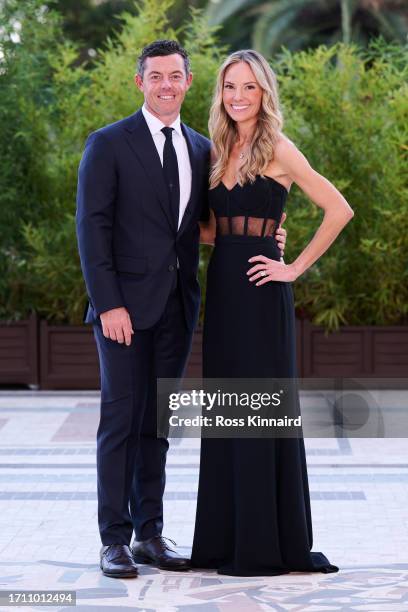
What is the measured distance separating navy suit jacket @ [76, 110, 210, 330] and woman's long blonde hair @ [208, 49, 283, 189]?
15cm

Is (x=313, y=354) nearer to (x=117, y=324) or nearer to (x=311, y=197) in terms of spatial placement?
(x=311, y=197)

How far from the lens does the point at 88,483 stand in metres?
4.72

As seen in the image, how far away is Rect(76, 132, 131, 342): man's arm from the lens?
3340 mm

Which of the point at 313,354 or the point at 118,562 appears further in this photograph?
the point at 313,354

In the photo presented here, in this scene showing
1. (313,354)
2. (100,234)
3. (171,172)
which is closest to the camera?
(100,234)

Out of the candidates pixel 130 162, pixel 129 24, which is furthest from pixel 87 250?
pixel 129 24

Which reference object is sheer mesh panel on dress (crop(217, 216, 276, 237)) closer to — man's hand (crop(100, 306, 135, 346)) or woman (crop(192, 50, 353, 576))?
woman (crop(192, 50, 353, 576))

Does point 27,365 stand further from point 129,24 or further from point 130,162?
point 130,162

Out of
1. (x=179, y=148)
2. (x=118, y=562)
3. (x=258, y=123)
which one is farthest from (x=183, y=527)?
(x=258, y=123)

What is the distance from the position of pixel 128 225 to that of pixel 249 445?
698 millimetres

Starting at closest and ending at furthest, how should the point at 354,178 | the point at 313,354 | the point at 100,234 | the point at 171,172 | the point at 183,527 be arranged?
the point at 100,234, the point at 171,172, the point at 183,527, the point at 354,178, the point at 313,354

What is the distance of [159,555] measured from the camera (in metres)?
3.48

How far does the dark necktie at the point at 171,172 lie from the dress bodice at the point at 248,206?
0.10 metres

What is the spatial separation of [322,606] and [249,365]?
708 millimetres
